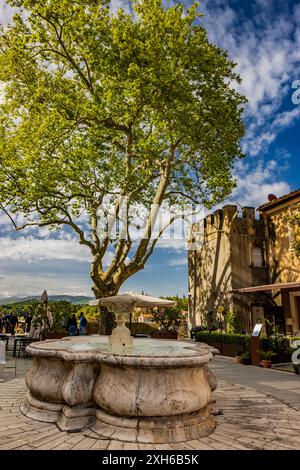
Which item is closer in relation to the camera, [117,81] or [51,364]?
[51,364]

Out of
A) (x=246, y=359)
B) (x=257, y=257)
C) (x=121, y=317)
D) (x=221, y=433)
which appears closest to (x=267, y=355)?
(x=246, y=359)

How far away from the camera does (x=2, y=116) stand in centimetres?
1842

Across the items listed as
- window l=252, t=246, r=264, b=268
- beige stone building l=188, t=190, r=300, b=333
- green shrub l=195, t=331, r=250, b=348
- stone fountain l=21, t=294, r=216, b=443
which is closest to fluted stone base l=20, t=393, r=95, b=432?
stone fountain l=21, t=294, r=216, b=443

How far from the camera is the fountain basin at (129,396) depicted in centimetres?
454

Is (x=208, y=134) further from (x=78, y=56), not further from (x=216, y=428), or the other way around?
(x=216, y=428)

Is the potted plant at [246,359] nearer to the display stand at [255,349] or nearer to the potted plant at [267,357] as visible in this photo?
the display stand at [255,349]

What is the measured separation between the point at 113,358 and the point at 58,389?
4.18 feet

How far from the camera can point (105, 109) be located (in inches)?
682

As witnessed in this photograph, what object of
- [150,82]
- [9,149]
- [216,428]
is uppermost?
[150,82]

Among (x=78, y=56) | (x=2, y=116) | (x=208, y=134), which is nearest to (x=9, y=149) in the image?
(x=2, y=116)

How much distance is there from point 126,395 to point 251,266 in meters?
20.1

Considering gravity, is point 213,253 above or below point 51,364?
above

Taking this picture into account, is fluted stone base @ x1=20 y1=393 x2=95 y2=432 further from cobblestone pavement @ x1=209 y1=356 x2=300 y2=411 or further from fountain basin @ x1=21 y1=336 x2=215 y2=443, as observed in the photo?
cobblestone pavement @ x1=209 y1=356 x2=300 y2=411

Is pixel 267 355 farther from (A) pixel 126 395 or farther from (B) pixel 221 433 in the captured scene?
(A) pixel 126 395
